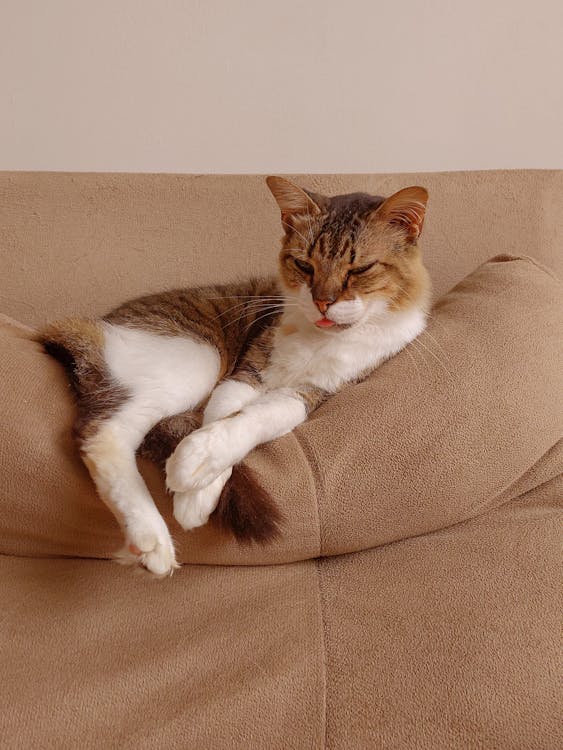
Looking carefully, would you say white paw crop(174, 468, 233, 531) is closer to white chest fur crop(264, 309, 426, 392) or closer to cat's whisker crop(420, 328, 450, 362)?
→ white chest fur crop(264, 309, 426, 392)

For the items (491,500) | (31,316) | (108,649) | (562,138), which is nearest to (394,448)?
(491,500)

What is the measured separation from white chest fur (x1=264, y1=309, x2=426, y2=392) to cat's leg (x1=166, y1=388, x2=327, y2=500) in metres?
0.05

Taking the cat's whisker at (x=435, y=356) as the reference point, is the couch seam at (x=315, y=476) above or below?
below

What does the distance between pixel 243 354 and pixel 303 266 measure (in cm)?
29

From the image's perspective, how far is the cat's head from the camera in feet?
4.13

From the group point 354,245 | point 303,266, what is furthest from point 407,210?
point 303,266

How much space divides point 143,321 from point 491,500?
89cm

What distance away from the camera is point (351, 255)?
1.27 metres

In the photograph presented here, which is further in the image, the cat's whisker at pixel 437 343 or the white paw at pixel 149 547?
the cat's whisker at pixel 437 343

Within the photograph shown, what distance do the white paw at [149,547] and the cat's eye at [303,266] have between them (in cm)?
67

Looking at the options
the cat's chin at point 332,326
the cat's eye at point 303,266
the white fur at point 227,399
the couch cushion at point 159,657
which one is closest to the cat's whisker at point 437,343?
the cat's chin at point 332,326

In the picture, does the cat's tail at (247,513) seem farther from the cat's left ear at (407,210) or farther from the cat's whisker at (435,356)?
Result: the cat's left ear at (407,210)

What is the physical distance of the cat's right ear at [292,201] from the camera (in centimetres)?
133

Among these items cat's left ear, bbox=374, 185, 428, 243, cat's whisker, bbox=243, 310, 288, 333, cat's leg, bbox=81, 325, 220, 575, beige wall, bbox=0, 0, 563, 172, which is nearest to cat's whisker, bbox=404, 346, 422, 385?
cat's left ear, bbox=374, 185, 428, 243
